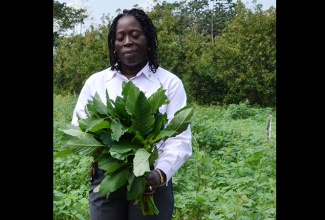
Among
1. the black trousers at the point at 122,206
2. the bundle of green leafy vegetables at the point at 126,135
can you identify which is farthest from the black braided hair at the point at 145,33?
the black trousers at the point at 122,206

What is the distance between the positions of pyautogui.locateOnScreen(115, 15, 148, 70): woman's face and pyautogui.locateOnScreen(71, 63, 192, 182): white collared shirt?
55 millimetres

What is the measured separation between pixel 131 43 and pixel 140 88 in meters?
0.18

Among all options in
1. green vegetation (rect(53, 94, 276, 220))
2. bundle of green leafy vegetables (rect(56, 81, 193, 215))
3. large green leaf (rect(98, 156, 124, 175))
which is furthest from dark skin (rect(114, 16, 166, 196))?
green vegetation (rect(53, 94, 276, 220))

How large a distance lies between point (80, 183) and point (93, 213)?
90.8 inches

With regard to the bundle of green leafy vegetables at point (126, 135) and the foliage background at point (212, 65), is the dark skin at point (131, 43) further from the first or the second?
the foliage background at point (212, 65)

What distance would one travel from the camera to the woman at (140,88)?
182 cm

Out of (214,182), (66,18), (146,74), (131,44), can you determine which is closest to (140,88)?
(146,74)

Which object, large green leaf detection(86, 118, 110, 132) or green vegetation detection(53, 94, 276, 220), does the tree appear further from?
large green leaf detection(86, 118, 110, 132)

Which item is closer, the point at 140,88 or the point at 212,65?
the point at 140,88

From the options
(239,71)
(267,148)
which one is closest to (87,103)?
(267,148)

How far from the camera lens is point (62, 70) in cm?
1163

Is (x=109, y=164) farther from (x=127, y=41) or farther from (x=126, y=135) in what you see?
(x=127, y=41)

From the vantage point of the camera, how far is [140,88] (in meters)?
1.97

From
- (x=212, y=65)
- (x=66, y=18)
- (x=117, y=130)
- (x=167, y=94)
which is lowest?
(x=117, y=130)
